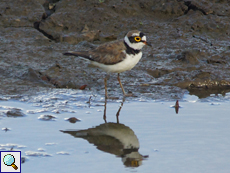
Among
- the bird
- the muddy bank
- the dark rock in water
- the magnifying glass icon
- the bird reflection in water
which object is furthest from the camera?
the muddy bank

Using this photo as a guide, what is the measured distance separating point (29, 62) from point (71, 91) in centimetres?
163

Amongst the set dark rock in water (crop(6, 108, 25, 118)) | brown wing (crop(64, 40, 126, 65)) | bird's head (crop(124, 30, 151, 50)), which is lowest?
dark rock in water (crop(6, 108, 25, 118))

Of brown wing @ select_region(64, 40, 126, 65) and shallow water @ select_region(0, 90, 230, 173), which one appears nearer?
shallow water @ select_region(0, 90, 230, 173)

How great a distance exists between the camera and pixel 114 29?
994cm

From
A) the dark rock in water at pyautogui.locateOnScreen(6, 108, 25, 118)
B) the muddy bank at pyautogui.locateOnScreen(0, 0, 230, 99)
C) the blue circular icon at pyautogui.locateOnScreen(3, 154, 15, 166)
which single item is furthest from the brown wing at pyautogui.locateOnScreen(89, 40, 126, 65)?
the blue circular icon at pyautogui.locateOnScreen(3, 154, 15, 166)

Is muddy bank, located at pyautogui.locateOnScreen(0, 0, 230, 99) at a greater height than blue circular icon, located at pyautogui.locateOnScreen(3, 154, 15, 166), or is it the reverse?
muddy bank, located at pyautogui.locateOnScreen(0, 0, 230, 99)

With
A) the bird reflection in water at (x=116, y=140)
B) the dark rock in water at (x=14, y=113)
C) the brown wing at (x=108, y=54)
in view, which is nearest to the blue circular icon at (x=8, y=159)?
the bird reflection in water at (x=116, y=140)

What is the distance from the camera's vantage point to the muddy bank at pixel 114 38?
7.71 metres

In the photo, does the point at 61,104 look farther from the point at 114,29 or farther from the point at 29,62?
the point at 114,29

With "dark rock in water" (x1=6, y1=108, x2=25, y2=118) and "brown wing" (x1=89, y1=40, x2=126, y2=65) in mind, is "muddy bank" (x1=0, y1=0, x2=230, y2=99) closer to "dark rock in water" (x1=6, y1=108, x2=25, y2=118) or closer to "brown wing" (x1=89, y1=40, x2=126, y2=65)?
"brown wing" (x1=89, y1=40, x2=126, y2=65)

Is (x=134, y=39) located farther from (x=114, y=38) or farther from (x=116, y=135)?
(x=114, y=38)

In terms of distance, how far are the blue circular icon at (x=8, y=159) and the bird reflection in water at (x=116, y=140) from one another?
984 mm

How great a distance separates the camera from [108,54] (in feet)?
23.5

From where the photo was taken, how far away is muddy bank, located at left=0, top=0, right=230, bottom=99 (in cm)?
771
